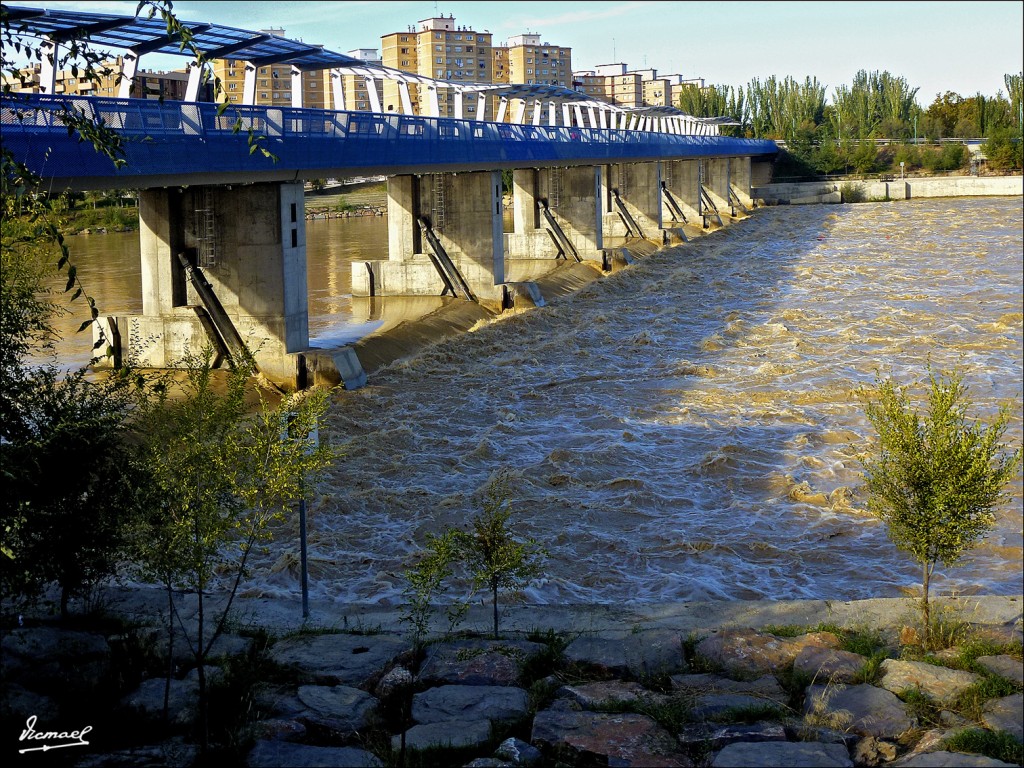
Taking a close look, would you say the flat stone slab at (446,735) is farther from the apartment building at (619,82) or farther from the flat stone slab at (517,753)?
the apartment building at (619,82)

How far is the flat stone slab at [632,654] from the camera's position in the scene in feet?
29.7

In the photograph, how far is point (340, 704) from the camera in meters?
8.19

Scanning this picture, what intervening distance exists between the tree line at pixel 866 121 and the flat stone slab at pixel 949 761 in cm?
8301

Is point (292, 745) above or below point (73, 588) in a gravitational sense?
below

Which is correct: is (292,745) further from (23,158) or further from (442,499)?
(23,158)

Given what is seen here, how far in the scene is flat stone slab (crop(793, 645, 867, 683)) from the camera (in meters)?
8.60

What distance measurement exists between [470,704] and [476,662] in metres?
0.76

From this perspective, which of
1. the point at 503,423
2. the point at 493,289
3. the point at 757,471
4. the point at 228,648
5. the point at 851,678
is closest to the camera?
the point at 851,678

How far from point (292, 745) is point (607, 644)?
3.06 metres

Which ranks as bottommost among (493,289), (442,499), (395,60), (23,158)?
(442,499)

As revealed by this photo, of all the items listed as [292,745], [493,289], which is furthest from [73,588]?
[493,289]

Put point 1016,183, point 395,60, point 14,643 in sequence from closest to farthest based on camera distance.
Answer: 1. point 14,643
2. point 1016,183
3. point 395,60

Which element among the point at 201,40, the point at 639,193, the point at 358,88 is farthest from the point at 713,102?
the point at 201,40

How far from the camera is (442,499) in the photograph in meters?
16.2
